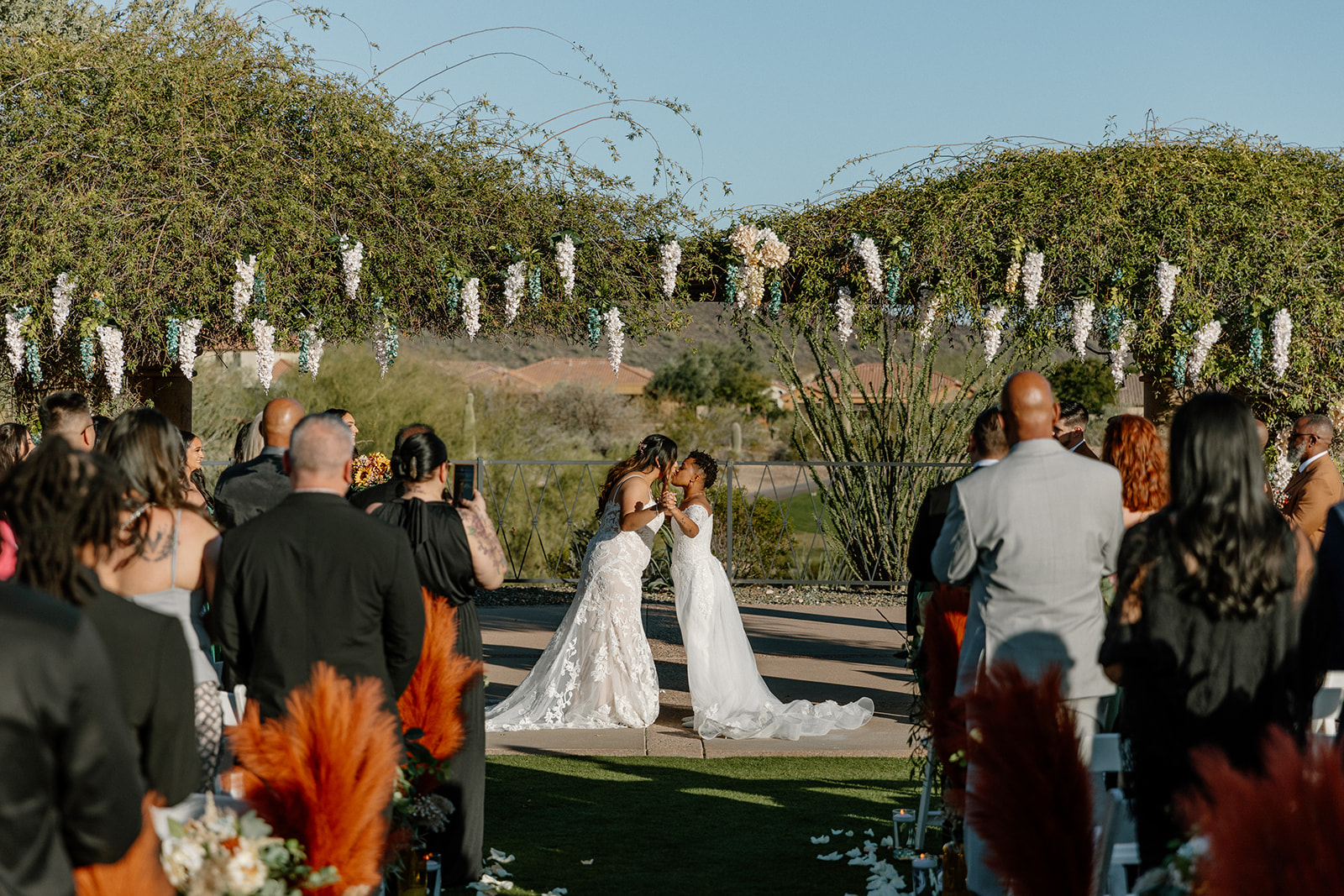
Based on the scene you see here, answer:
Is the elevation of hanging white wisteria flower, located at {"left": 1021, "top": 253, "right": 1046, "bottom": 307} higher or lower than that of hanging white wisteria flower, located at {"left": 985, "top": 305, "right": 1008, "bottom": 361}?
higher

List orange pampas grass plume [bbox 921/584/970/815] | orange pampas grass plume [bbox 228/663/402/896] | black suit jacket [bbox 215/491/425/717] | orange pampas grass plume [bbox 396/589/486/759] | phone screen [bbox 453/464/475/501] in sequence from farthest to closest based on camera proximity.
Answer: phone screen [bbox 453/464/475/501] → orange pampas grass plume [bbox 921/584/970/815] → orange pampas grass plume [bbox 396/589/486/759] → black suit jacket [bbox 215/491/425/717] → orange pampas grass plume [bbox 228/663/402/896]

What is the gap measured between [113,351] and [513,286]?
259 centimetres

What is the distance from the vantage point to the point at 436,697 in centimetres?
392

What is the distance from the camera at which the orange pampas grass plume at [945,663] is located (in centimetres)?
406

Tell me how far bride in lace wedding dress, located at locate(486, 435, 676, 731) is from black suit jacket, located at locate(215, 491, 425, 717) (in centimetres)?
376

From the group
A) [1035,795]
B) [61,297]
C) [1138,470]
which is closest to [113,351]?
[61,297]

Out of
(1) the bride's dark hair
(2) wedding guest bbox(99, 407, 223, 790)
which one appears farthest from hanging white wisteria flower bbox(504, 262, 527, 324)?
(2) wedding guest bbox(99, 407, 223, 790)

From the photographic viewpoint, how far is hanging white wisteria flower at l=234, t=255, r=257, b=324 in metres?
7.52

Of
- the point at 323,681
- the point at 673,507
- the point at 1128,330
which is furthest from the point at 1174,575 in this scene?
the point at 1128,330

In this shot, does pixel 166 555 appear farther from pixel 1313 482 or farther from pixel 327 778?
pixel 1313 482

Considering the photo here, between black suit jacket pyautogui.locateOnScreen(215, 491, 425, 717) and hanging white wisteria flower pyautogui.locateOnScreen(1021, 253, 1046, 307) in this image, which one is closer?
black suit jacket pyautogui.locateOnScreen(215, 491, 425, 717)

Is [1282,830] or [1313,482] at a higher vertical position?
[1313,482]

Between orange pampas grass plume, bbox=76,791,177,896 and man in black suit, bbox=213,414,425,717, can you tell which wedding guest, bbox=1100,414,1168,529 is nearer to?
man in black suit, bbox=213,414,425,717

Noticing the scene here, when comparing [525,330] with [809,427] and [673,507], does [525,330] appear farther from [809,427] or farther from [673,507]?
[809,427]
